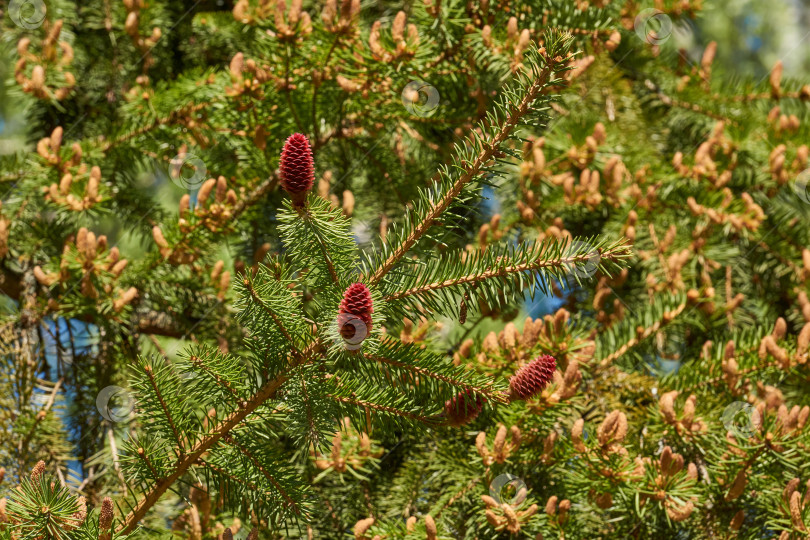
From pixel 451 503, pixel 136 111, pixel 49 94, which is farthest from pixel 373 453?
pixel 49 94

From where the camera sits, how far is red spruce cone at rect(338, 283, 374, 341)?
0.68 meters

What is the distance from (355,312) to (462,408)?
199mm

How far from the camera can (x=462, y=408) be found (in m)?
0.81

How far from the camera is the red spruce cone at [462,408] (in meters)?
0.80

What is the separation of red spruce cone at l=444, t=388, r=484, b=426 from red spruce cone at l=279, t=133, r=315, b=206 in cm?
26

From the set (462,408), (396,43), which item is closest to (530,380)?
(462,408)

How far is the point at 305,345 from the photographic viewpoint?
765 mm

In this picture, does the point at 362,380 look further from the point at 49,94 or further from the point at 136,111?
the point at 49,94

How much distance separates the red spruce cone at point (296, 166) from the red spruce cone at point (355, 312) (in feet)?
0.37

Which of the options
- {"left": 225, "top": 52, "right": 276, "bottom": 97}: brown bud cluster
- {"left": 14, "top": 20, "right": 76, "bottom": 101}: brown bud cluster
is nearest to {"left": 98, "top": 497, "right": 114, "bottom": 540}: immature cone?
{"left": 225, "top": 52, "right": 276, "bottom": 97}: brown bud cluster

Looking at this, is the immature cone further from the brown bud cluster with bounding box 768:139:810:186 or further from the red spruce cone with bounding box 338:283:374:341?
the brown bud cluster with bounding box 768:139:810:186

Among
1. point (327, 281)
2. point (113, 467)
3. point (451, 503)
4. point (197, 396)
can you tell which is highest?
point (327, 281)

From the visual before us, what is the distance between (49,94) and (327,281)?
3.25 ft

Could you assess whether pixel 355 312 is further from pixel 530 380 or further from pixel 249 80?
pixel 249 80
